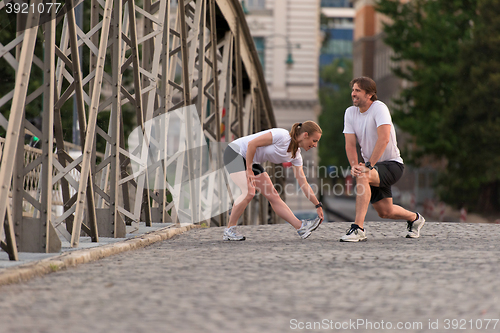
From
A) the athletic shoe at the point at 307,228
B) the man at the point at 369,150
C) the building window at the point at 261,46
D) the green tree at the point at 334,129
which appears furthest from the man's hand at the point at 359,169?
the green tree at the point at 334,129

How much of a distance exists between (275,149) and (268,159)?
0.20 meters

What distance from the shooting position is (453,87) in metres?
33.9

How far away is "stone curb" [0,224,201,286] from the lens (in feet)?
18.2

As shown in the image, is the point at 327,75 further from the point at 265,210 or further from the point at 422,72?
the point at 265,210

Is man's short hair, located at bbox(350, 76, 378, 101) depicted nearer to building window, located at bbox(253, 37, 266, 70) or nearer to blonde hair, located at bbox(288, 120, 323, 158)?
blonde hair, located at bbox(288, 120, 323, 158)

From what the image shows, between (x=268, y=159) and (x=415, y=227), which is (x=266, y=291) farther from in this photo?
(x=415, y=227)

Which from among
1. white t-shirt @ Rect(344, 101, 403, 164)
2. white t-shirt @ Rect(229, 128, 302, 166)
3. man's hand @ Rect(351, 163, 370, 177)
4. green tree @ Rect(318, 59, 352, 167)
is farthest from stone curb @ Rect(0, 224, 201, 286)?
green tree @ Rect(318, 59, 352, 167)

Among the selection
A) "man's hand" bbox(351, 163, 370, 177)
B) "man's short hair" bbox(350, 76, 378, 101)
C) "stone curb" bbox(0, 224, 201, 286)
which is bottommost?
"stone curb" bbox(0, 224, 201, 286)

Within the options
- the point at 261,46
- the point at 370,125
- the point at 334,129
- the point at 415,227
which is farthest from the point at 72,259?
the point at 334,129

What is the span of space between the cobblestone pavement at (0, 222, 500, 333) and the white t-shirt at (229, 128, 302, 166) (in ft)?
3.44

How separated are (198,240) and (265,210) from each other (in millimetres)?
12330

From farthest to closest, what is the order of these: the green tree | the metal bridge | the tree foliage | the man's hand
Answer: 1. the green tree
2. the tree foliage
3. the man's hand
4. the metal bridge

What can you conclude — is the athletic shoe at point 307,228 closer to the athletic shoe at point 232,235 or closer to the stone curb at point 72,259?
the athletic shoe at point 232,235

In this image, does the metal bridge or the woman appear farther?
the woman
